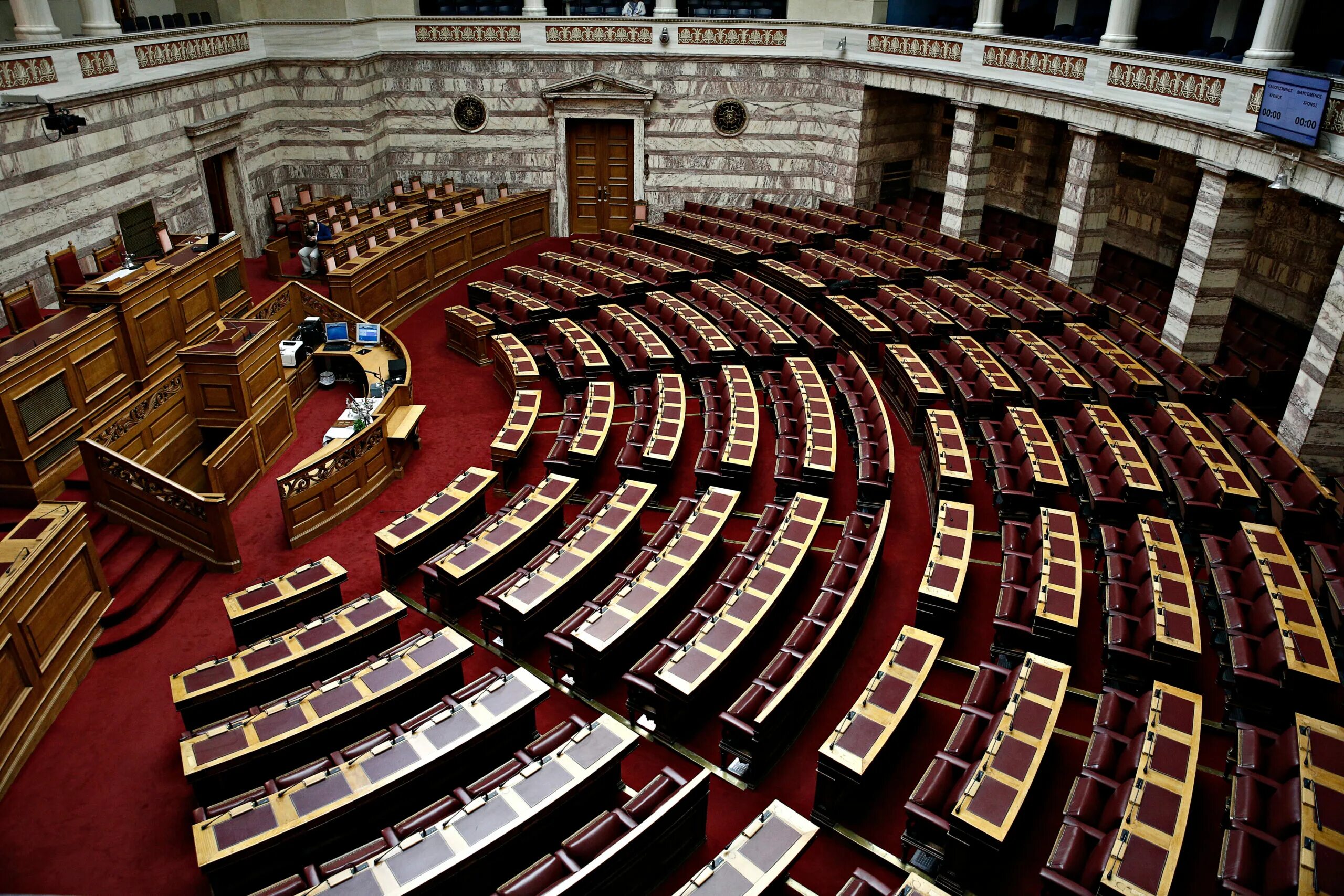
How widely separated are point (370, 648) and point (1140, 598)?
25.4 feet

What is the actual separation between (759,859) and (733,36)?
1982 cm

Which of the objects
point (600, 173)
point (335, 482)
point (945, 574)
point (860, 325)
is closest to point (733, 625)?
point (945, 574)

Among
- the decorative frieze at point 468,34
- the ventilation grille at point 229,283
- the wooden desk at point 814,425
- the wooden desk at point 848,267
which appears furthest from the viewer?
the decorative frieze at point 468,34

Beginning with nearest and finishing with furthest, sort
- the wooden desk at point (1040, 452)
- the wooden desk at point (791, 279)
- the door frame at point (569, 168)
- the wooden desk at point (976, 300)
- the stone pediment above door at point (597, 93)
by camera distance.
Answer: the wooden desk at point (1040, 452)
the wooden desk at point (976, 300)
the wooden desk at point (791, 279)
the stone pediment above door at point (597, 93)
the door frame at point (569, 168)

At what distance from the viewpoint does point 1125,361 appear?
13336mm

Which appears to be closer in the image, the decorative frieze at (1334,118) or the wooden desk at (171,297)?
the decorative frieze at (1334,118)

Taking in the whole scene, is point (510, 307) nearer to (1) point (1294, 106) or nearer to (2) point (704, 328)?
(2) point (704, 328)

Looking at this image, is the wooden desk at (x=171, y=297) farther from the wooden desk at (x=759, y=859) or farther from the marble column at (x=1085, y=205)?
the marble column at (x=1085, y=205)

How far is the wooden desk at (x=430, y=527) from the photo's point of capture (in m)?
9.91

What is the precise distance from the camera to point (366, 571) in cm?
1041

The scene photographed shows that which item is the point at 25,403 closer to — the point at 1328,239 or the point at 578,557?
the point at 578,557

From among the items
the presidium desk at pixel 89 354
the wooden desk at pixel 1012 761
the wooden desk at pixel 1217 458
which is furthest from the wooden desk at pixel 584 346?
the wooden desk at pixel 1012 761

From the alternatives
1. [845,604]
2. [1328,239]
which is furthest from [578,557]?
[1328,239]

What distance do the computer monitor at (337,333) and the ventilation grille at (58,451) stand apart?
14.5 ft
